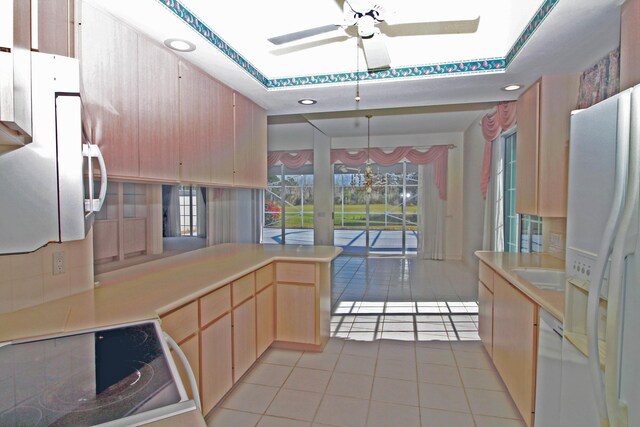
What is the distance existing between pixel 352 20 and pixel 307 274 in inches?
78.3

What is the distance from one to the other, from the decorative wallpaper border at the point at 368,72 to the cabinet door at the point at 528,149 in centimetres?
45

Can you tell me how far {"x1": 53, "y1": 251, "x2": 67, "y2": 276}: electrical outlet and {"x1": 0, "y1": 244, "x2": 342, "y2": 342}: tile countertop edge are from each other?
0.15m

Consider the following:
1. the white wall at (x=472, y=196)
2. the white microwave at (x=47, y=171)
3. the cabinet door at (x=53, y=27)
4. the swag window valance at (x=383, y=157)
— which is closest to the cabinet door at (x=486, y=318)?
the white microwave at (x=47, y=171)

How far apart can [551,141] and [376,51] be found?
155cm

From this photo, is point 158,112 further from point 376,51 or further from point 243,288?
point 376,51

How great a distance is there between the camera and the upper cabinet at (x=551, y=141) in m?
2.75

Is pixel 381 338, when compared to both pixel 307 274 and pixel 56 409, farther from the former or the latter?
pixel 56 409

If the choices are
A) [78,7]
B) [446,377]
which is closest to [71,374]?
[78,7]

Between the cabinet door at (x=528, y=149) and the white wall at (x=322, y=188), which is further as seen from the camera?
the white wall at (x=322, y=188)

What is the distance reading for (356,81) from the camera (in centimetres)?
309

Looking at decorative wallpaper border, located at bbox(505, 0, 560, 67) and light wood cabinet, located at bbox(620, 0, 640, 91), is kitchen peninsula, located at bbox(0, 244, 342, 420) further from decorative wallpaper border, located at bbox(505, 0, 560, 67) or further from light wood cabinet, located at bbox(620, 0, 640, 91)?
light wood cabinet, located at bbox(620, 0, 640, 91)

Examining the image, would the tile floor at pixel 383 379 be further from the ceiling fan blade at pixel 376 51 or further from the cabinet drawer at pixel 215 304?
the ceiling fan blade at pixel 376 51

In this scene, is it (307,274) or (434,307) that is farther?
Result: (434,307)

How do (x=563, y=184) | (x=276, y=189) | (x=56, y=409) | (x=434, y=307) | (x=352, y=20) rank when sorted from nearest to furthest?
(x=56, y=409), (x=352, y=20), (x=563, y=184), (x=434, y=307), (x=276, y=189)
